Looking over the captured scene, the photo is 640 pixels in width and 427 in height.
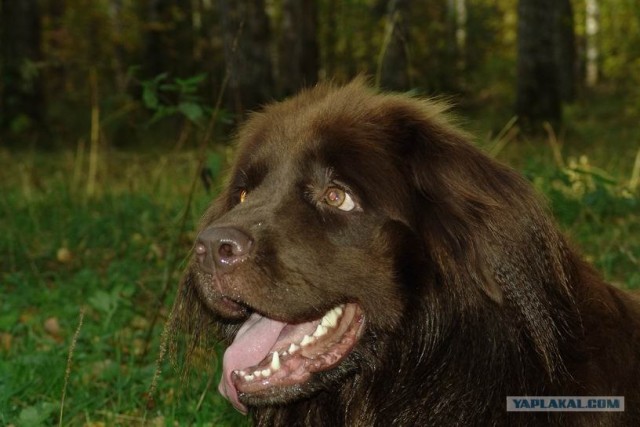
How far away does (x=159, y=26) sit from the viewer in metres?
18.4

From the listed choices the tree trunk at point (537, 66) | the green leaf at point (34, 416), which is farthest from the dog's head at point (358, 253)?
the tree trunk at point (537, 66)

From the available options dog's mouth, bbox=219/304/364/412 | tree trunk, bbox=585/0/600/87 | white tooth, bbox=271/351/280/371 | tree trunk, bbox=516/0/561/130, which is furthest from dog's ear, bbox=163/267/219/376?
tree trunk, bbox=585/0/600/87

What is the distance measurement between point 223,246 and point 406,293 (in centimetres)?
63

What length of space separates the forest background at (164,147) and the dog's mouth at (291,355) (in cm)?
80

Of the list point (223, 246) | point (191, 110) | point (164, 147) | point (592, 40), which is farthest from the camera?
point (592, 40)

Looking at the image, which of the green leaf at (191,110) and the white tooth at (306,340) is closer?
the white tooth at (306,340)

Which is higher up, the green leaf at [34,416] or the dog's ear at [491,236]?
the dog's ear at [491,236]

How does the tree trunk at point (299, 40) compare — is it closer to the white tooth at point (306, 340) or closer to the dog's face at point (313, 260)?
the dog's face at point (313, 260)

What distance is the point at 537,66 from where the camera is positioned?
1522 cm

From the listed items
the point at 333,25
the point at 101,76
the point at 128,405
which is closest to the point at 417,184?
the point at 128,405

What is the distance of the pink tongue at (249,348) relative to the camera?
126 inches

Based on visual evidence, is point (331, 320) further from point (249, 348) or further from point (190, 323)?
point (190, 323)

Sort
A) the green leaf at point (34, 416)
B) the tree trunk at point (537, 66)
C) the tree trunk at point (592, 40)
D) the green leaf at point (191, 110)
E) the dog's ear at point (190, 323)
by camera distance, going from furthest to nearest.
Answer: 1. the tree trunk at point (592, 40)
2. the tree trunk at point (537, 66)
3. the green leaf at point (191, 110)
4. the green leaf at point (34, 416)
5. the dog's ear at point (190, 323)

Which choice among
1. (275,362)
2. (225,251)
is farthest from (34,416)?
(225,251)
